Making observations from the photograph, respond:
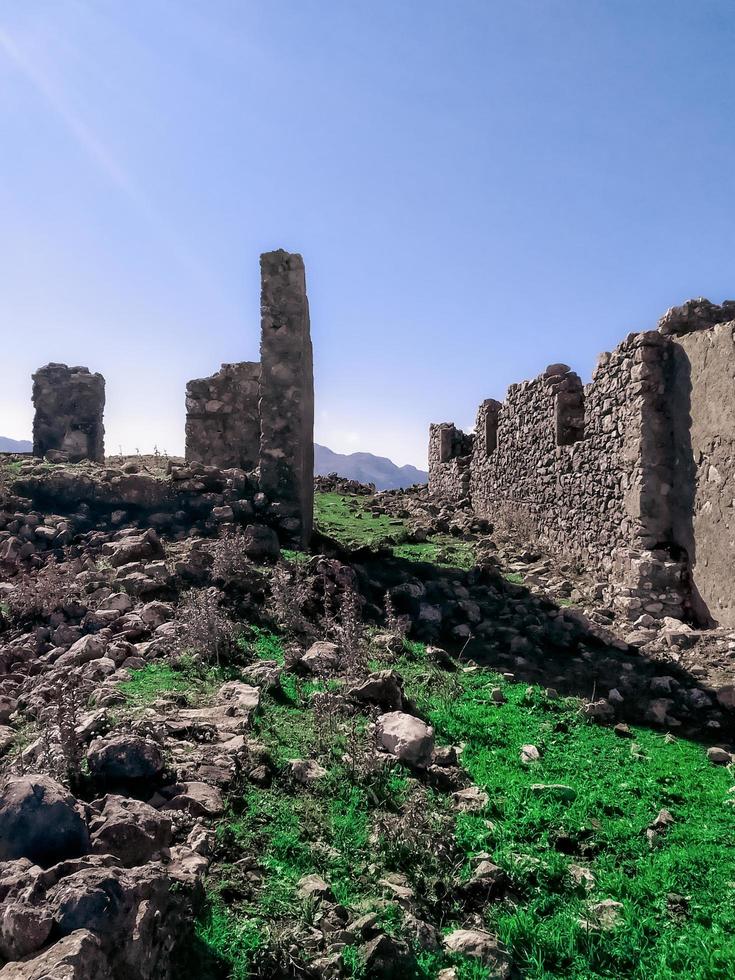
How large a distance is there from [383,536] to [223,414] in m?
4.29

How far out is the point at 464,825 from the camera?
3312mm

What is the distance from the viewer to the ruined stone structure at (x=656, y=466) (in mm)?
7070

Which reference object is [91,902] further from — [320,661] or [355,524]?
[355,524]

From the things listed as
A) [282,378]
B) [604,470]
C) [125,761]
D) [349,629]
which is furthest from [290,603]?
[604,470]

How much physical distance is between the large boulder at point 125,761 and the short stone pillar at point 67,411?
12813 mm

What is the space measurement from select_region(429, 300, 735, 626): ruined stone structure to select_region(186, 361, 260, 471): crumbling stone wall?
5.58m

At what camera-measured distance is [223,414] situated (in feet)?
43.8

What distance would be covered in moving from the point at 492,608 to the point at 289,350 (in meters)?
3.94

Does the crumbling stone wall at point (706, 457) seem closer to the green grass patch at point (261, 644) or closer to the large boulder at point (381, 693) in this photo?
the large boulder at point (381, 693)

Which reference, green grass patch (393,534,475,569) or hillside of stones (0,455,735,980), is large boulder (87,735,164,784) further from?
green grass patch (393,534,475,569)

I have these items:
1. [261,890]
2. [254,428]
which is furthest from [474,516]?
[261,890]

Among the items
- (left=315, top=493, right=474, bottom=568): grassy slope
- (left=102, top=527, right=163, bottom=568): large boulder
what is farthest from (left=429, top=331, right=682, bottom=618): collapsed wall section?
(left=102, top=527, right=163, bottom=568): large boulder

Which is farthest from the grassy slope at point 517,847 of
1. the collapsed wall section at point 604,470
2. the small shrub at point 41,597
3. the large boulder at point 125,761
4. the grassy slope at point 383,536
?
the grassy slope at point 383,536

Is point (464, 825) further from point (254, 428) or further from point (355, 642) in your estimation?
point (254, 428)
